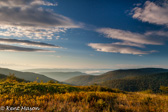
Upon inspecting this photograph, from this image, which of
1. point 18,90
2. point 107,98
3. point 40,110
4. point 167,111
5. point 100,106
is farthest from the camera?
point 18,90

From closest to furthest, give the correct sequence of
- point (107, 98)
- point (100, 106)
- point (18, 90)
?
point (100, 106) < point (107, 98) < point (18, 90)

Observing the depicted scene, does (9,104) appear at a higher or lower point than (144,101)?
higher

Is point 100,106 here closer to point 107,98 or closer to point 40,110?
point 107,98

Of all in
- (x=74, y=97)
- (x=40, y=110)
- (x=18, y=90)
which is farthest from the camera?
(x=18, y=90)

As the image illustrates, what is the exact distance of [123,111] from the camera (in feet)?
19.6

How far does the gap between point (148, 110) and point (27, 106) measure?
6.25 meters

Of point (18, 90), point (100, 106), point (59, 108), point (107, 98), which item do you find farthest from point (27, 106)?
point (107, 98)

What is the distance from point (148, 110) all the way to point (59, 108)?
468 centimetres

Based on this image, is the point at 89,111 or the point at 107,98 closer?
the point at 89,111

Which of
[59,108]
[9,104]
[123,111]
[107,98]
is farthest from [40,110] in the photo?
[107,98]

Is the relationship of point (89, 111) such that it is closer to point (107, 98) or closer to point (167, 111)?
point (107, 98)

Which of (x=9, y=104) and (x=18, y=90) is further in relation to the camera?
(x=18, y=90)

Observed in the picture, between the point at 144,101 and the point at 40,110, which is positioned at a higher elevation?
the point at 40,110

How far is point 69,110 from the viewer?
527 centimetres
